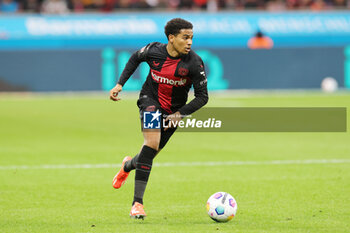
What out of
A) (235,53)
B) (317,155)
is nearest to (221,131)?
(317,155)

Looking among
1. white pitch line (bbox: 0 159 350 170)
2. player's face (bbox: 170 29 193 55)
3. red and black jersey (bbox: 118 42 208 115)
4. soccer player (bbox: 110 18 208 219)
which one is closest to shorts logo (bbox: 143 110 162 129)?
soccer player (bbox: 110 18 208 219)

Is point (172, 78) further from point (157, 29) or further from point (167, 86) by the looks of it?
point (157, 29)

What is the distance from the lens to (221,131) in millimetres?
15531

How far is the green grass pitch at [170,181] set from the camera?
6621 millimetres

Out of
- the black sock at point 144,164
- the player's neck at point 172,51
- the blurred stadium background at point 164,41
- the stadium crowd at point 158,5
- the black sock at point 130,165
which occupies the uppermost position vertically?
the player's neck at point 172,51

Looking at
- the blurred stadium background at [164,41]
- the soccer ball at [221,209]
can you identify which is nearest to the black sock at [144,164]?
the soccer ball at [221,209]

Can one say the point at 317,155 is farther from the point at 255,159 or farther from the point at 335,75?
the point at 335,75

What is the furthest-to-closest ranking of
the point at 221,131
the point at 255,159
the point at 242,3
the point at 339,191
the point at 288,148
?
the point at 242,3 → the point at 221,131 → the point at 288,148 → the point at 255,159 → the point at 339,191

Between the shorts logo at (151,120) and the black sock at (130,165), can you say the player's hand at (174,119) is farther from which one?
the black sock at (130,165)

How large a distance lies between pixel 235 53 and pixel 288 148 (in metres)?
14.0

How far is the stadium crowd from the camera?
28.1 m

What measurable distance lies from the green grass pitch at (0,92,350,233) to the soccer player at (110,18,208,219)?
0.52m

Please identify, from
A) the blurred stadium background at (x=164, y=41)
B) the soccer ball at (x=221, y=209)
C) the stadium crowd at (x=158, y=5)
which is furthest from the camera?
the stadium crowd at (x=158, y=5)

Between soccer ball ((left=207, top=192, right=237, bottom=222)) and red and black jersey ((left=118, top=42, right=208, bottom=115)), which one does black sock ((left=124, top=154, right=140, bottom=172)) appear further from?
soccer ball ((left=207, top=192, right=237, bottom=222))
